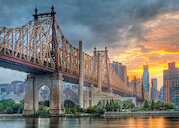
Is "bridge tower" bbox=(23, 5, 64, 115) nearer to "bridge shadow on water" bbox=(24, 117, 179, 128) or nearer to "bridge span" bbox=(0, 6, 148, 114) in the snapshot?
"bridge span" bbox=(0, 6, 148, 114)

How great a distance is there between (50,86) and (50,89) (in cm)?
116

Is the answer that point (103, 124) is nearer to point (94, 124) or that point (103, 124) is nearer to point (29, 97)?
point (94, 124)

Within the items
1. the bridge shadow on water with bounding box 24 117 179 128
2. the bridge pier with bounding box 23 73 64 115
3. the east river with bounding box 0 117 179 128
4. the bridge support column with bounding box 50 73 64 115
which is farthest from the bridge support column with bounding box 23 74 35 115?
the bridge shadow on water with bounding box 24 117 179 128

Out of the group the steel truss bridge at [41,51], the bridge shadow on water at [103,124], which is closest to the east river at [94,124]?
the bridge shadow on water at [103,124]

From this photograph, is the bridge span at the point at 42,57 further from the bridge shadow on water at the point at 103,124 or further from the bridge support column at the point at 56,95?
the bridge shadow on water at the point at 103,124

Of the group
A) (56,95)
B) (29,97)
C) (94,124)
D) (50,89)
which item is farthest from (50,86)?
(94,124)

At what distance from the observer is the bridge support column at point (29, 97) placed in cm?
10014

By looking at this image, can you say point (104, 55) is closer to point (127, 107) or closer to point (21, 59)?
point (127, 107)

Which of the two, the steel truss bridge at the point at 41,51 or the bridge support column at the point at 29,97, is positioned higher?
the steel truss bridge at the point at 41,51

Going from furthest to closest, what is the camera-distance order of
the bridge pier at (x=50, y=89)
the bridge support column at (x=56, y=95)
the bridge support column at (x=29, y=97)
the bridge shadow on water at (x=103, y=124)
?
the bridge support column at (x=29, y=97)
the bridge pier at (x=50, y=89)
the bridge support column at (x=56, y=95)
the bridge shadow on water at (x=103, y=124)

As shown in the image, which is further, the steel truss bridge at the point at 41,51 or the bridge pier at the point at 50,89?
the bridge pier at the point at 50,89

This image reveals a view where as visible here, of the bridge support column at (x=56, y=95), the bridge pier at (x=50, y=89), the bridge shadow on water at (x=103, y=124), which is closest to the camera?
the bridge shadow on water at (x=103, y=124)

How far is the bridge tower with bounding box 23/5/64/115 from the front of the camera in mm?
97188

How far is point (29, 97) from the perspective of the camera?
333 feet
